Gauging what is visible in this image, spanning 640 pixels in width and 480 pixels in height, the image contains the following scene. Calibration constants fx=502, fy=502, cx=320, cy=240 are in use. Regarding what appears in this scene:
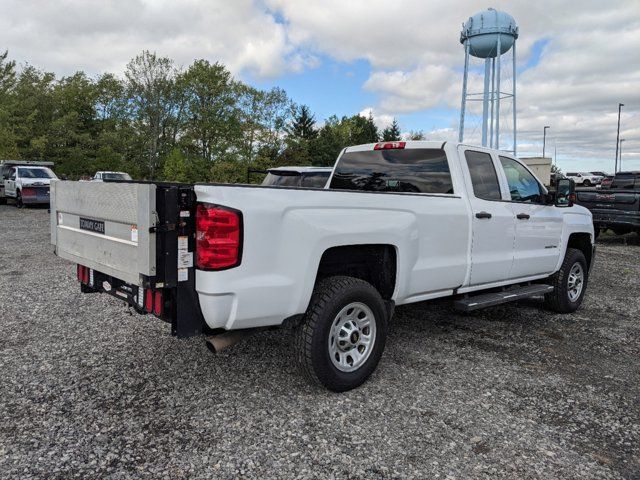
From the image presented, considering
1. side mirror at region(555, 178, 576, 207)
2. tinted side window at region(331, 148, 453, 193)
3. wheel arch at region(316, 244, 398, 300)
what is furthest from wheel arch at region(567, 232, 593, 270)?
wheel arch at region(316, 244, 398, 300)

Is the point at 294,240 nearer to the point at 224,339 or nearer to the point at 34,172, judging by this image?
the point at 224,339

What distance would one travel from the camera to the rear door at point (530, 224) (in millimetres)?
5285

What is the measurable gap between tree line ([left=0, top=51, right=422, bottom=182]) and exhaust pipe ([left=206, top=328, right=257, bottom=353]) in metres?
30.2

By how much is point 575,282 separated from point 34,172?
73.7 feet

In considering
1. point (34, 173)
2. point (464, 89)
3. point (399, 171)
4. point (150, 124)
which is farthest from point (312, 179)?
point (150, 124)

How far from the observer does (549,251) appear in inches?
227

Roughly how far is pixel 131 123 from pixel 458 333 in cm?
4095

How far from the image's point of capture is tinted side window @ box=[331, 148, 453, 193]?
15.7 feet

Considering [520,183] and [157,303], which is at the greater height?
[520,183]

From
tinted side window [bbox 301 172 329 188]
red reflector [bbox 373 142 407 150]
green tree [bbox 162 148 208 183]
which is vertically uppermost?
green tree [bbox 162 148 208 183]

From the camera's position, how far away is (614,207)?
12812mm

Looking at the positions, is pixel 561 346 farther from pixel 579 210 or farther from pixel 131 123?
pixel 131 123

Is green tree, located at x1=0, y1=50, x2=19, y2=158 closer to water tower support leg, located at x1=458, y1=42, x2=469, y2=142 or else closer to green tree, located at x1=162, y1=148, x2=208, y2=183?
green tree, located at x1=162, y1=148, x2=208, y2=183

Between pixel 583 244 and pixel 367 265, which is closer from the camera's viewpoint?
pixel 367 265
